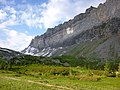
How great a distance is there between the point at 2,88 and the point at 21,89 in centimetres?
259

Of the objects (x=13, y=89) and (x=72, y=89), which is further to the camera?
(x=72, y=89)

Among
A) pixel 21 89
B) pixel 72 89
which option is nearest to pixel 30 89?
pixel 21 89

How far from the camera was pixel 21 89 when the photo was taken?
1448 inches

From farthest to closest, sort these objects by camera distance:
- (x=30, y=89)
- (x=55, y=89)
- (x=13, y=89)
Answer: (x=55, y=89), (x=30, y=89), (x=13, y=89)

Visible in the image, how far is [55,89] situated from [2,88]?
391 inches

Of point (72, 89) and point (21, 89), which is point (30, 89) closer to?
point (21, 89)

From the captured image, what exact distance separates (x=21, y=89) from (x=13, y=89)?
1.38m

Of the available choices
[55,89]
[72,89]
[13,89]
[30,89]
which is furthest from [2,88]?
[72,89]

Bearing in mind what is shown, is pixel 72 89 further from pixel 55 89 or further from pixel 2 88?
pixel 2 88

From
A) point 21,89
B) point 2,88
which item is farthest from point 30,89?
point 2,88

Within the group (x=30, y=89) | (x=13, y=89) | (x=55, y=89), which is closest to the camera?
(x=13, y=89)

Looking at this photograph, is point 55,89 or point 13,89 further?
point 55,89

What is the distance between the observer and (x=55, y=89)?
4288cm

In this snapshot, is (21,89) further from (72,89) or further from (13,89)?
(72,89)
